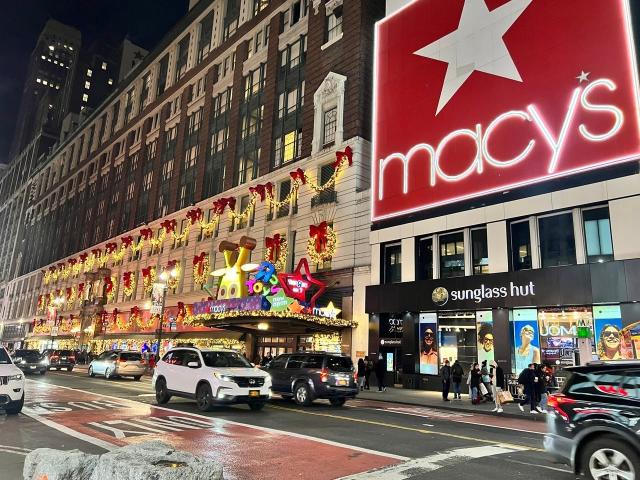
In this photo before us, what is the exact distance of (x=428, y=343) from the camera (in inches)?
1031

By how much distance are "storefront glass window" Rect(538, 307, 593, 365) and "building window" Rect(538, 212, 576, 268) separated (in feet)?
7.50

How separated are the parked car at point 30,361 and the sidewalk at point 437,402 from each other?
70.3 feet

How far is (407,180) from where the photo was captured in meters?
28.8

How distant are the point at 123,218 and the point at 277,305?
43.1m

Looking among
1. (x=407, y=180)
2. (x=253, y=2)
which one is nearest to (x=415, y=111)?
(x=407, y=180)

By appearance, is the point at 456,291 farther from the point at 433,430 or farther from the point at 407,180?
the point at 433,430

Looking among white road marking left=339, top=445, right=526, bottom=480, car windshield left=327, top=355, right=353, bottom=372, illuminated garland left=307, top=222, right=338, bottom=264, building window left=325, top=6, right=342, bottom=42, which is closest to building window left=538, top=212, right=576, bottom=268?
car windshield left=327, top=355, right=353, bottom=372

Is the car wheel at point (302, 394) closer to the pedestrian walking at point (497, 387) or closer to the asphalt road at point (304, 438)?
the asphalt road at point (304, 438)

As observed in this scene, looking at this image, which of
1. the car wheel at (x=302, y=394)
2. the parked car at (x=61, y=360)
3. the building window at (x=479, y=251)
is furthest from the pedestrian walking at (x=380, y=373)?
the parked car at (x=61, y=360)

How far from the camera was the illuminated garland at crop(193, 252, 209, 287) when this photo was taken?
141ft

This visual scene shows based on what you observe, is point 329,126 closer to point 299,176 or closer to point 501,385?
point 299,176

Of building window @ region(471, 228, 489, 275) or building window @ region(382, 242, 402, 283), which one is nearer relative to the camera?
building window @ region(471, 228, 489, 275)

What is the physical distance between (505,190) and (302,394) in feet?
48.1

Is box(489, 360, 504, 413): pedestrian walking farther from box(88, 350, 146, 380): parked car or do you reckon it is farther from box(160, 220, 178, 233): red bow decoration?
box(160, 220, 178, 233): red bow decoration
